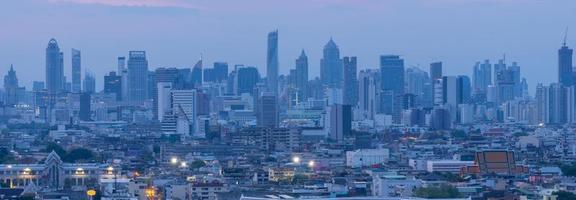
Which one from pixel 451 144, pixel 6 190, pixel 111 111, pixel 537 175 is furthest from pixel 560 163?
pixel 111 111

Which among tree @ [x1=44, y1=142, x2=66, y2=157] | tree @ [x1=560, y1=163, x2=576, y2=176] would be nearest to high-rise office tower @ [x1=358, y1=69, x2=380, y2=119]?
tree @ [x1=44, y1=142, x2=66, y2=157]

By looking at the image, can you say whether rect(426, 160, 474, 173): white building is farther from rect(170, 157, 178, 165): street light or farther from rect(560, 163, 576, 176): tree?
rect(170, 157, 178, 165): street light

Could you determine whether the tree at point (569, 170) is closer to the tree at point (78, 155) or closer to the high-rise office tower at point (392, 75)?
the tree at point (78, 155)

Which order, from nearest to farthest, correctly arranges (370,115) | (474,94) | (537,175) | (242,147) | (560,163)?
(537,175)
(560,163)
(242,147)
(370,115)
(474,94)

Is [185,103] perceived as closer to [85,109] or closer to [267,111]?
[267,111]

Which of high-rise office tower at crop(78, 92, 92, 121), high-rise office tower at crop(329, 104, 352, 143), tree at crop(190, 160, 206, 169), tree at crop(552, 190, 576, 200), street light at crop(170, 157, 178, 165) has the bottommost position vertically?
tree at crop(552, 190, 576, 200)

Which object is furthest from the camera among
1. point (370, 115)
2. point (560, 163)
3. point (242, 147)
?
point (370, 115)

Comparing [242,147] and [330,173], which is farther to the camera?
[242,147]

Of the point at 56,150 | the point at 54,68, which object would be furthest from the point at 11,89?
the point at 56,150

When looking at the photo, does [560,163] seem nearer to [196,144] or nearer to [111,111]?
[196,144]
